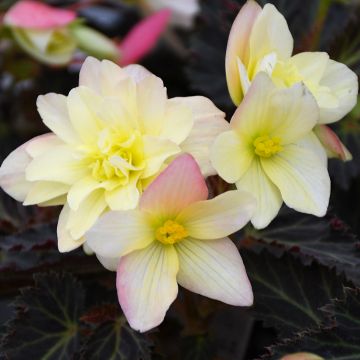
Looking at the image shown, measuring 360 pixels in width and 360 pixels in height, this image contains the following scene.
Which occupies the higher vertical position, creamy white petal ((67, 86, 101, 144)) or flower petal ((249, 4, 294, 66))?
flower petal ((249, 4, 294, 66))

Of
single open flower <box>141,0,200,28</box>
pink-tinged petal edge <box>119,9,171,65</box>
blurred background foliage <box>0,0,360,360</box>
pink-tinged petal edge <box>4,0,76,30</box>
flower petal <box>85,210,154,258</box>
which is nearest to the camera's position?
flower petal <box>85,210,154,258</box>

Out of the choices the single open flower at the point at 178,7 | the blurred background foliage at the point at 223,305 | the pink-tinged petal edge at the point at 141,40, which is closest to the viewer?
the blurred background foliage at the point at 223,305

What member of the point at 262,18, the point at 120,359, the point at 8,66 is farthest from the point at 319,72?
the point at 8,66

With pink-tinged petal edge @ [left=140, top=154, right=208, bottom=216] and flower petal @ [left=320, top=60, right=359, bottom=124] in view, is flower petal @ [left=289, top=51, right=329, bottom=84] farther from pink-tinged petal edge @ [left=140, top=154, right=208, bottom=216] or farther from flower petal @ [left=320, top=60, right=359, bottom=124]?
pink-tinged petal edge @ [left=140, top=154, right=208, bottom=216]

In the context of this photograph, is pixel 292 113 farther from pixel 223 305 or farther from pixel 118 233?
pixel 223 305

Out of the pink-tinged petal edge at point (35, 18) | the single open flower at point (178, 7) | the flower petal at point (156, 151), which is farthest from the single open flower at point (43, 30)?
the flower petal at point (156, 151)

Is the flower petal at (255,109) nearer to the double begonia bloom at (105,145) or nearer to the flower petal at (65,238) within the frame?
the double begonia bloom at (105,145)

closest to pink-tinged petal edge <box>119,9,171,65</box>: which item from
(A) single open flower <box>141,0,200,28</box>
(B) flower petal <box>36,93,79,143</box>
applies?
(A) single open flower <box>141,0,200,28</box>
